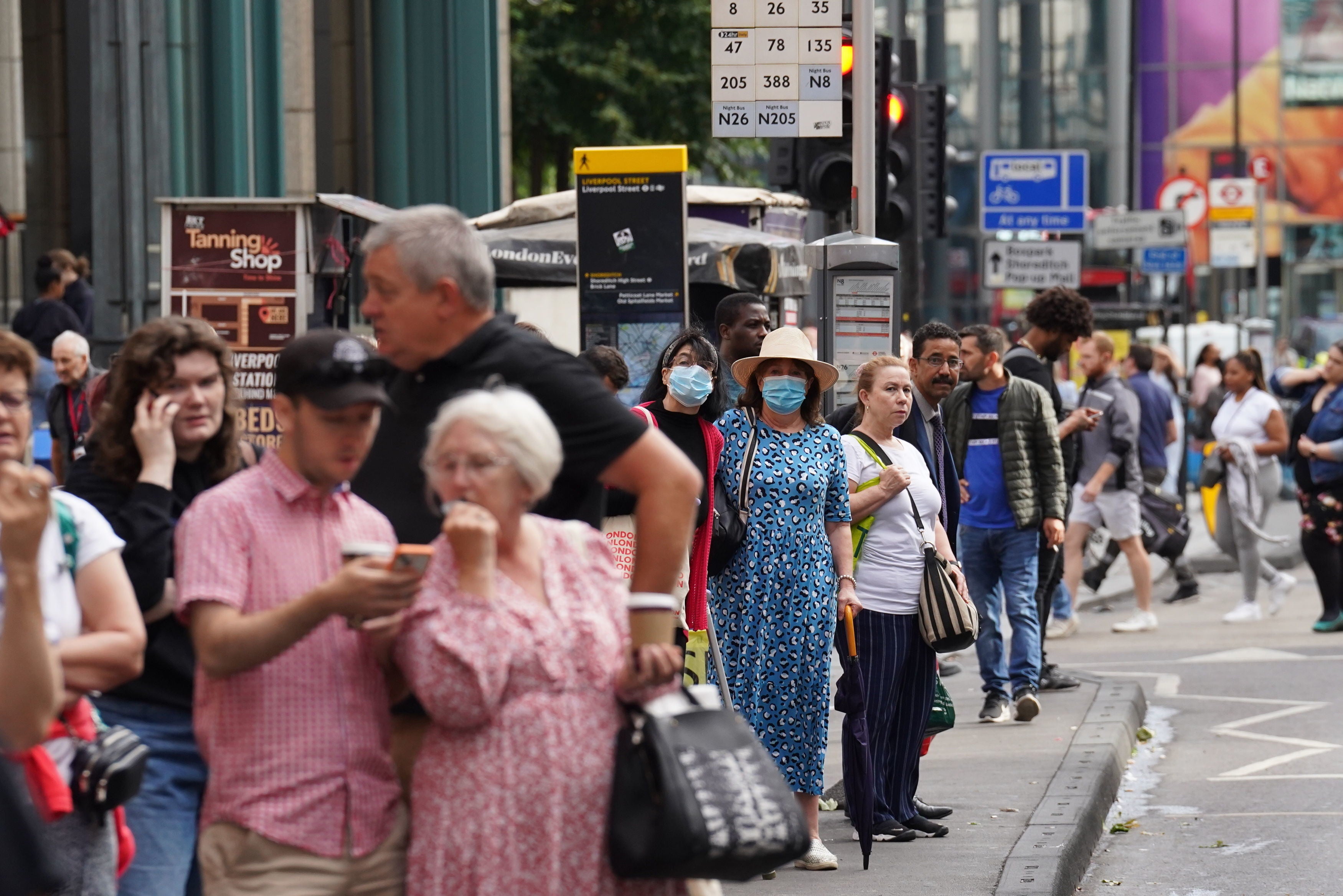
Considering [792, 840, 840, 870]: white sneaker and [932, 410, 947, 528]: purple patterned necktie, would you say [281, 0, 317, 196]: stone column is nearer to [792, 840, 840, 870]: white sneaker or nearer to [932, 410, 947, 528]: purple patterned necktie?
[932, 410, 947, 528]: purple patterned necktie

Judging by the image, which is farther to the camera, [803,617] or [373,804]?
[803,617]

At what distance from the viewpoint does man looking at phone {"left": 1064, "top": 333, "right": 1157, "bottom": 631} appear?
13.7 metres

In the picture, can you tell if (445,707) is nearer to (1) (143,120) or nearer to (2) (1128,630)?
(1) (143,120)

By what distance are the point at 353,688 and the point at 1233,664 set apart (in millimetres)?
10270

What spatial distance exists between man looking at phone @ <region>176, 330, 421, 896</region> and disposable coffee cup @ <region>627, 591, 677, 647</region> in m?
0.41

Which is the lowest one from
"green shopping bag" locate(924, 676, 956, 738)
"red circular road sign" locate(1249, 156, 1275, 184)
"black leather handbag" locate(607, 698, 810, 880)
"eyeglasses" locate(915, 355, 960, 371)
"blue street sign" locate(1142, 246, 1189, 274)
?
"green shopping bag" locate(924, 676, 956, 738)

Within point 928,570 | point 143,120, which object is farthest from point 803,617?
point 143,120

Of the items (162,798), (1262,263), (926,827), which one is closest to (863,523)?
(926,827)

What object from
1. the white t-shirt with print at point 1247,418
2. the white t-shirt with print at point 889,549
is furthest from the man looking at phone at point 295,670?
the white t-shirt with print at point 1247,418

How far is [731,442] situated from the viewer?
285 inches

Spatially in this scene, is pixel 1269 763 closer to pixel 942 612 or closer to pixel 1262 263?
pixel 942 612

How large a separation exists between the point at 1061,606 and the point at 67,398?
22.5 ft

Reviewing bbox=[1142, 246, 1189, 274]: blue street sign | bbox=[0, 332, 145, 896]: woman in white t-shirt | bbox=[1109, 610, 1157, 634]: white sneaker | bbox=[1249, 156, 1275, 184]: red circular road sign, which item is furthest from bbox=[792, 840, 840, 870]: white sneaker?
bbox=[1249, 156, 1275, 184]: red circular road sign

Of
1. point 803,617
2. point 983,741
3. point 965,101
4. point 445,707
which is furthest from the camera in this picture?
point 965,101
